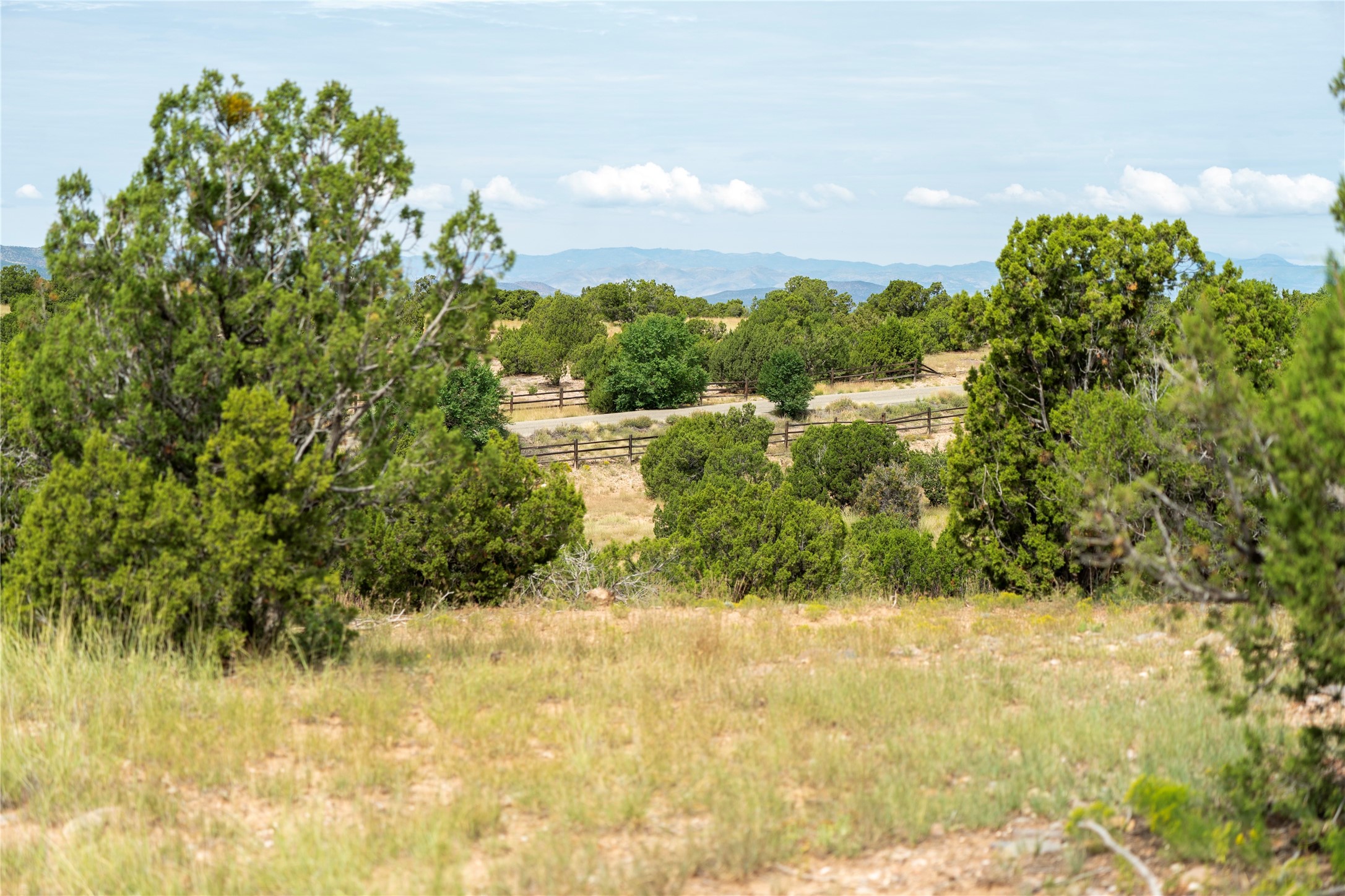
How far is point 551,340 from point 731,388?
11122 millimetres

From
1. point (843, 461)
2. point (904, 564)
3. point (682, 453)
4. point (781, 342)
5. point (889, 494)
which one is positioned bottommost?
point (904, 564)

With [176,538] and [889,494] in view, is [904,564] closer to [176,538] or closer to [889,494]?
[176,538]

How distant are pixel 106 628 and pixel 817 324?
5904 centimetres

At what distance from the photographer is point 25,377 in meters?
7.02

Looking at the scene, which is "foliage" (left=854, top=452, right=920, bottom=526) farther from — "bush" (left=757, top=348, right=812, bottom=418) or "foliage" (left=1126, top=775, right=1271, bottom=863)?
"foliage" (left=1126, top=775, right=1271, bottom=863)

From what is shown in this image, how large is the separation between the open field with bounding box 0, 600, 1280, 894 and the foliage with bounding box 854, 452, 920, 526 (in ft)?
69.6

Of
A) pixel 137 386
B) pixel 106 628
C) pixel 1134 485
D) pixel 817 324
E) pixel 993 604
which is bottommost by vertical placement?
pixel 993 604

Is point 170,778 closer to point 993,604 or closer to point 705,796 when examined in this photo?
point 705,796

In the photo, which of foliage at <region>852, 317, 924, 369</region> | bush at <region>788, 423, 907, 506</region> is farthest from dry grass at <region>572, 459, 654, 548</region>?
foliage at <region>852, 317, 924, 369</region>

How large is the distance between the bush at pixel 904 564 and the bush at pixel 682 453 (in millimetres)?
12886

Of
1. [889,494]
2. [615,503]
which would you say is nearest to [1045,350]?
[889,494]

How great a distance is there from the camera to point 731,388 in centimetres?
5209

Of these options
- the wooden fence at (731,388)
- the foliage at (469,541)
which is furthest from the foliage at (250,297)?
the wooden fence at (731,388)

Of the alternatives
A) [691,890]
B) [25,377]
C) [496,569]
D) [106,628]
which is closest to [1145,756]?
[691,890]
